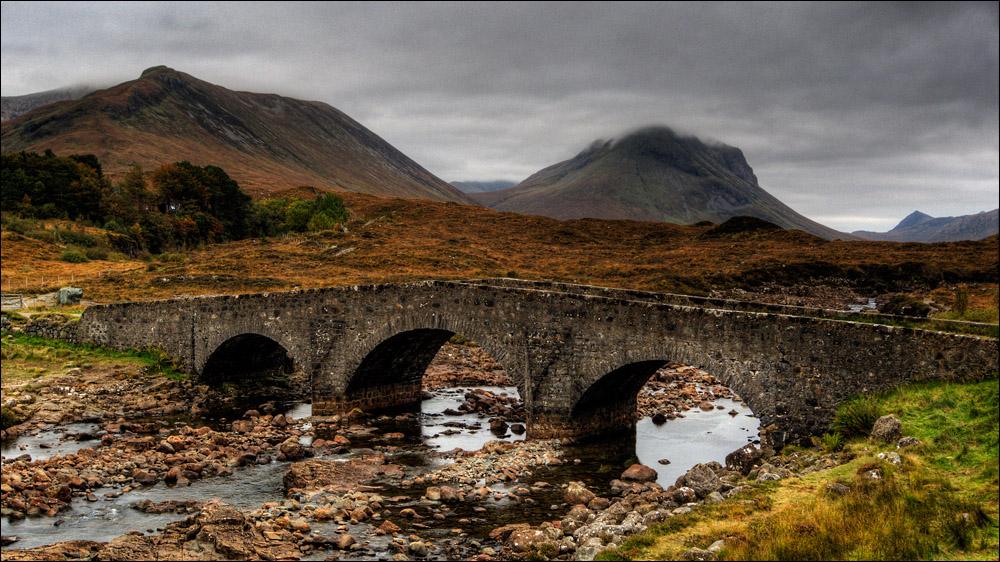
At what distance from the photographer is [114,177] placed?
332 feet

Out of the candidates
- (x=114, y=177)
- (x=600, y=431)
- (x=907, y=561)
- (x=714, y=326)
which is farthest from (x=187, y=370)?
(x=114, y=177)

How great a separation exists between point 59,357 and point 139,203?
4138cm

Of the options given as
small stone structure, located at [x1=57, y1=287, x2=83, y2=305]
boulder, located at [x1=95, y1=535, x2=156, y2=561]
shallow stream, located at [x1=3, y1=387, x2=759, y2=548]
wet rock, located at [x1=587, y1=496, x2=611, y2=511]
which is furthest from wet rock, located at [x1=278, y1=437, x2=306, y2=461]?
small stone structure, located at [x1=57, y1=287, x2=83, y2=305]

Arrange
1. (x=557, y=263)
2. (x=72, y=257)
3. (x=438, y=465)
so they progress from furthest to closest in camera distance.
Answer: (x=557, y=263)
(x=72, y=257)
(x=438, y=465)

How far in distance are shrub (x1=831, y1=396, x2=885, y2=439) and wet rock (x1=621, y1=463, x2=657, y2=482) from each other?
181 inches

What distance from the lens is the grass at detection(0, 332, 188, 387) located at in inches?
1059

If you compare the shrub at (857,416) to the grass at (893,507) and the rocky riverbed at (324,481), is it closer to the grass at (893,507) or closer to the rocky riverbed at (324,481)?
the grass at (893,507)

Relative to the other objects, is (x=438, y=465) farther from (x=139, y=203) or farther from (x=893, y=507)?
(x=139, y=203)

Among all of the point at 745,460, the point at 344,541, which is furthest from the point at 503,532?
the point at 745,460

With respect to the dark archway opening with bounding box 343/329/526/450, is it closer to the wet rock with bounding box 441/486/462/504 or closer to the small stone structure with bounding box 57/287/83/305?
the wet rock with bounding box 441/486/462/504

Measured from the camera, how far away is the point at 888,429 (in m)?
11.6

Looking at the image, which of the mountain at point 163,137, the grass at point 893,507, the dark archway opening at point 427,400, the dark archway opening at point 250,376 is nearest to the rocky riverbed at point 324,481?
the dark archway opening at point 427,400

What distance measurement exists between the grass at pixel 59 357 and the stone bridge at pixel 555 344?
20.1 inches

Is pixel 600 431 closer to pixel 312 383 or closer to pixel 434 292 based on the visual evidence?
pixel 434 292
